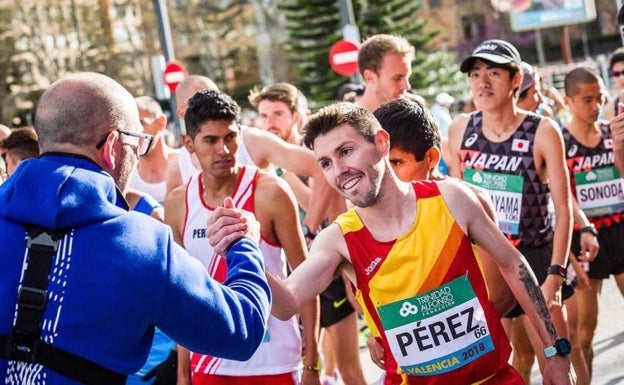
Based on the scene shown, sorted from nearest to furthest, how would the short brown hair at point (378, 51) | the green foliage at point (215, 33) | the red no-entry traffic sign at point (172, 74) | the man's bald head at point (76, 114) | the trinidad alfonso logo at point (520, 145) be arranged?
the man's bald head at point (76, 114), the trinidad alfonso logo at point (520, 145), the short brown hair at point (378, 51), the red no-entry traffic sign at point (172, 74), the green foliage at point (215, 33)

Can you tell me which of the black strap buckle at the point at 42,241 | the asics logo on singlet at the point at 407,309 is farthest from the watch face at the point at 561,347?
the black strap buckle at the point at 42,241

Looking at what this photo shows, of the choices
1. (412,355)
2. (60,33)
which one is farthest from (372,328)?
(60,33)

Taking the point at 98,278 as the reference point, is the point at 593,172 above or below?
below

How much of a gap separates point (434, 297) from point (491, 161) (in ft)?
8.55

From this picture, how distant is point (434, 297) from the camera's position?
433 cm

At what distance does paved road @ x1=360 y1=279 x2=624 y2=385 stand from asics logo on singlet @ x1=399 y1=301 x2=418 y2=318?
3.94 m

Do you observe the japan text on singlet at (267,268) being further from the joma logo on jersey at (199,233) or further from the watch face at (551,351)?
the watch face at (551,351)

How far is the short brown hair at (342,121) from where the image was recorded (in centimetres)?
437

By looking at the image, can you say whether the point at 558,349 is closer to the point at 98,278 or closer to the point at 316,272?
the point at 316,272

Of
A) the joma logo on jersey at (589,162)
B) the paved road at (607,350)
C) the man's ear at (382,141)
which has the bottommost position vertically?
the paved road at (607,350)

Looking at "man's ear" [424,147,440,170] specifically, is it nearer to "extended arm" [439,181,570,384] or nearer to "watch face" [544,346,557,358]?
"extended arm" [439,181,570,384]

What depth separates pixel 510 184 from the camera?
6711 mm

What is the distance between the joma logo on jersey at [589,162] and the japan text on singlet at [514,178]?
156 centimetres

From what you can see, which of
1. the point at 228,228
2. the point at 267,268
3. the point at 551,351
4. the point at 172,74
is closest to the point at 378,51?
the point at 267,268
